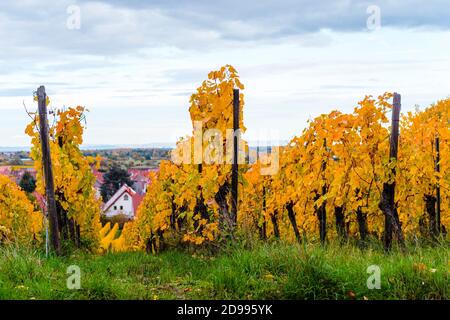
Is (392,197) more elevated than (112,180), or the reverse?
(392,197)

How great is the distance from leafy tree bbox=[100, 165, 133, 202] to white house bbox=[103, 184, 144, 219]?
385cm

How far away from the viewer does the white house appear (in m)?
59.2

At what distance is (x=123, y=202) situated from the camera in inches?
2386

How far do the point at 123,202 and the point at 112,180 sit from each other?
545 centimetres

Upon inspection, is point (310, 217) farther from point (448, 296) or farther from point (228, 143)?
point (448, 296)

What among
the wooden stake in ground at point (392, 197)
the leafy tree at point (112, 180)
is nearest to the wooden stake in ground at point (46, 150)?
the wooden stake in ground at point (392, 197)

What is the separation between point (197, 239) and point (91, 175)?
11.4 ft

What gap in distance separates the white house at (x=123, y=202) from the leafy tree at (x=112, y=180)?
12.6 ft

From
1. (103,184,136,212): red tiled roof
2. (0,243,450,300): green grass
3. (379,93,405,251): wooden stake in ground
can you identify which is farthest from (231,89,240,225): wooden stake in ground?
(103,184,136,212): red tiled roof

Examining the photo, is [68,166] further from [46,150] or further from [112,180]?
[112,180]

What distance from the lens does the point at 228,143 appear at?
27.1 feet

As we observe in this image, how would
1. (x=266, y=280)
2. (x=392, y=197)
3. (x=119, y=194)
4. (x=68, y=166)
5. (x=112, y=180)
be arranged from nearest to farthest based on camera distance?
(x=266, y=280) < (x=392, y=197) < (x=68, y=166) < (x=119, y=194) < (x=112, y=180)

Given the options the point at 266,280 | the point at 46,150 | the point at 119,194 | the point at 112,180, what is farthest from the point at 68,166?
the point at 112,180
